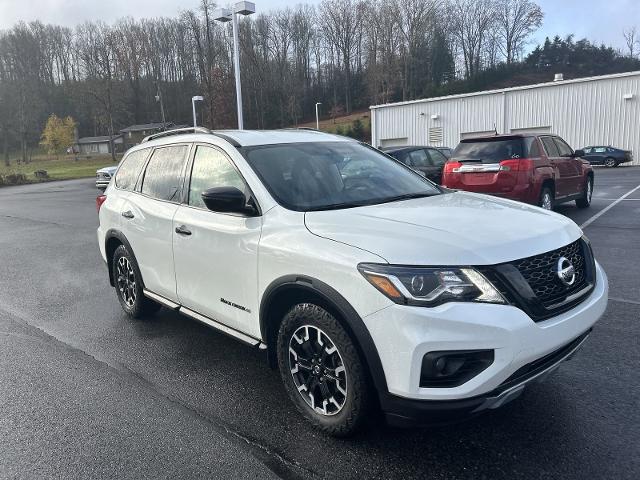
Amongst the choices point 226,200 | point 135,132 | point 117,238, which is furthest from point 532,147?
point 135,132

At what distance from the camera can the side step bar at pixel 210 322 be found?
351cm

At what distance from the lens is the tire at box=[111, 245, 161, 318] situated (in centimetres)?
502

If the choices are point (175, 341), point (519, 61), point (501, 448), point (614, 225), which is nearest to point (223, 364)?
point (175, 341)

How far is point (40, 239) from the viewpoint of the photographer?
441 inches

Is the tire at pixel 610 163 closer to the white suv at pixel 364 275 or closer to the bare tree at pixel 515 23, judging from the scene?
the white suv at pixel 364 275

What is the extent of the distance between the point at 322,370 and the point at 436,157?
12.6m

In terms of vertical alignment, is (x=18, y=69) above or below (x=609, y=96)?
above

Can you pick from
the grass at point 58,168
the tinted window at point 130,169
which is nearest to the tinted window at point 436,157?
the tinted window at point 130,169

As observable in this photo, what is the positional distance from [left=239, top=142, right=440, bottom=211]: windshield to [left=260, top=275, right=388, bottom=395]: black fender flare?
0.55 metres

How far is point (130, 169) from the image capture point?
17.6 ft

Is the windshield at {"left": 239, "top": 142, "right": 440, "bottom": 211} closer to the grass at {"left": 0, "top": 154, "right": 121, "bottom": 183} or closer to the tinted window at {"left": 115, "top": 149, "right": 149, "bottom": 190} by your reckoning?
the tinted window at {"left": 115, "top": 149, "right": 149, "bottom": 190}

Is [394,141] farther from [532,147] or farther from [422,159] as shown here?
[532,147]

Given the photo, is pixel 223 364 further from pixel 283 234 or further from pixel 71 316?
pixel 71 316

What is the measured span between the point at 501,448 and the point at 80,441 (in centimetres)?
245
